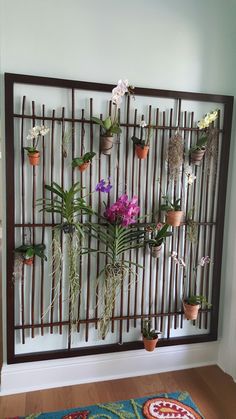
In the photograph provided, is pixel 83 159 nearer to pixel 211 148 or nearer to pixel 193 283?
pixel 211 148

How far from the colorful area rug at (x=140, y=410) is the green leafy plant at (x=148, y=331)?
1.29 feet

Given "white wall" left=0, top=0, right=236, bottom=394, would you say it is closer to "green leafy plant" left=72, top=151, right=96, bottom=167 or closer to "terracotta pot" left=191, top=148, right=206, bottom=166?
"terracotta pot" left=191, top=148, right=206, bottom=166

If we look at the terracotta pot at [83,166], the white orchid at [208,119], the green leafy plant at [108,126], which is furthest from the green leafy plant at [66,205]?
the white orchid at [208,119]

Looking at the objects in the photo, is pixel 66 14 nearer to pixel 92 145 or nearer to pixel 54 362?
pixel 92 145

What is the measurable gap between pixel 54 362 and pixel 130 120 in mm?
1829

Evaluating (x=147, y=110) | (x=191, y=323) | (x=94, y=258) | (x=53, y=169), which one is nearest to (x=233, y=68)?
(x=147, y=110)

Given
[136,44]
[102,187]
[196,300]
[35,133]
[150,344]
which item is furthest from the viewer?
[196,300]

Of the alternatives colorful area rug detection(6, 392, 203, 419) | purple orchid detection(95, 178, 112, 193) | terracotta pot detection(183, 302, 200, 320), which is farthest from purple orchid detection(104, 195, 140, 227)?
colorful area rug detection(6, 392, 203, 419)

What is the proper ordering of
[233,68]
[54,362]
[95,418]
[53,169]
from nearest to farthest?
[95,418] → [53,169] → [54,362] → [233,68]

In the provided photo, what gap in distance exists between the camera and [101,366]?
233 centimetres

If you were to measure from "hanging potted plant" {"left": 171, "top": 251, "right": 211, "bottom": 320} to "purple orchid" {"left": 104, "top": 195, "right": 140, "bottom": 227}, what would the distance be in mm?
499

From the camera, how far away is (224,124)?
2383mm

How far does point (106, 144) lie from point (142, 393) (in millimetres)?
1767

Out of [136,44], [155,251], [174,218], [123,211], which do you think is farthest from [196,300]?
[136,44]
